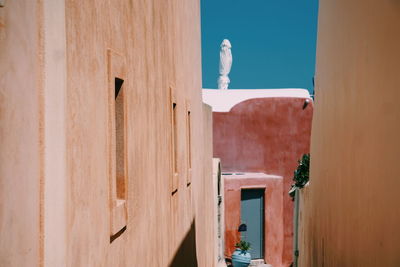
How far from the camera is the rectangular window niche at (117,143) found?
2.72m

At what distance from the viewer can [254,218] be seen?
59.5ft

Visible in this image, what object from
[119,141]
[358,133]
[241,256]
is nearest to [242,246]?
[241,256]

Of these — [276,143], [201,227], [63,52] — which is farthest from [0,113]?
[276,143]

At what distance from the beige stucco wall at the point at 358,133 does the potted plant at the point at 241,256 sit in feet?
33.2

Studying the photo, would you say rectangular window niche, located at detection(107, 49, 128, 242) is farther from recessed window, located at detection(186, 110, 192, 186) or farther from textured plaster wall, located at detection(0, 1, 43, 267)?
recessed window, located at detection(186, 110, 192, 186)

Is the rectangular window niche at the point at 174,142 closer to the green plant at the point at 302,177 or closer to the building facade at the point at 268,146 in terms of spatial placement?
the green plant at the point at 302,177

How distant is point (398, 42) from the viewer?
2982 millimetres

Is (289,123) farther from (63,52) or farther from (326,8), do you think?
(63,52)

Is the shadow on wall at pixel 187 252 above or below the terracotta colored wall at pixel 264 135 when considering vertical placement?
below

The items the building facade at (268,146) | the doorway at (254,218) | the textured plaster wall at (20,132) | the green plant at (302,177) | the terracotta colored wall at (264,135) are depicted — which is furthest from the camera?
the terracotta colored wall at (264,135)

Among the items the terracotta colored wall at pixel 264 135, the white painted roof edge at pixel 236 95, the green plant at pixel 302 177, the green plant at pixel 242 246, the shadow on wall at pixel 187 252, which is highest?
the white painted roof edge at pixel 236 95

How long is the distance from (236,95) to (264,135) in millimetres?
4242

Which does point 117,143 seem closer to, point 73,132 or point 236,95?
point 73,132

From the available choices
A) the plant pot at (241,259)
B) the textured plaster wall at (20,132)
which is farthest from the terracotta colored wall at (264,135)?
A: the textured plaster wall at (20,132)
